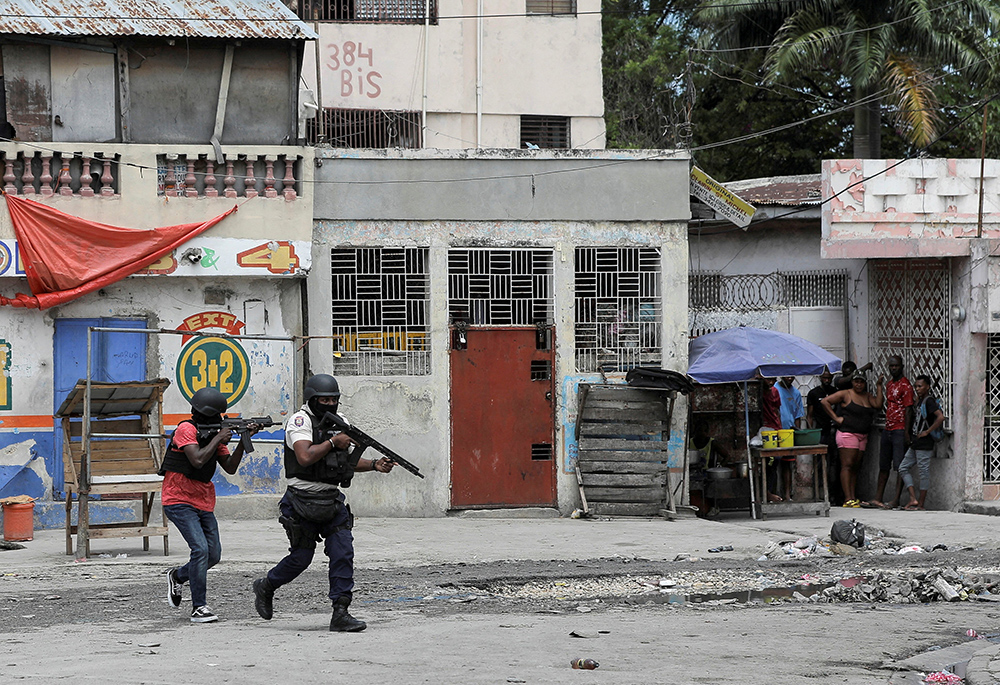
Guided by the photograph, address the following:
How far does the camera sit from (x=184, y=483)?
327 inches

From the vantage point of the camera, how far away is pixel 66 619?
8.42m

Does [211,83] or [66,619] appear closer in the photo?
[66,619]

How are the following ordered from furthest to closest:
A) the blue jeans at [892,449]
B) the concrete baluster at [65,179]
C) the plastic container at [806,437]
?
1. the blue jeans at [892,449]
2. the plastic container at [806,437]
3. the concrete baluster at [65,179]

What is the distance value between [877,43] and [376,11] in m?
10.4

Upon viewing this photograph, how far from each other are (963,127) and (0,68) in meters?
19.6

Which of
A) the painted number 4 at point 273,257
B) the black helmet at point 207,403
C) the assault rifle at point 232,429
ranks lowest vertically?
the assault rifle at point 232,429

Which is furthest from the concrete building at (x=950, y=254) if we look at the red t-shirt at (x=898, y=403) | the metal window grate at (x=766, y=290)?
the metal window grate at (x=766, y=290)

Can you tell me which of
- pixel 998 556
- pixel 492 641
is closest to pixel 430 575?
pixel 492 641

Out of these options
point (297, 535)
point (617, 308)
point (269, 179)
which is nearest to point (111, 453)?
point (269, 179)

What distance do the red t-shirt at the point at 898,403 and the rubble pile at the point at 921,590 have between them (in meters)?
5.94

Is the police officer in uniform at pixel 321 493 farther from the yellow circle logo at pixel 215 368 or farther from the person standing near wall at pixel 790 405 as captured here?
the person standing near wall at pixel 790 405

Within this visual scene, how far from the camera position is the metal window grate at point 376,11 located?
2011 cm

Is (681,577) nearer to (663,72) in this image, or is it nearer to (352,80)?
(352,80)

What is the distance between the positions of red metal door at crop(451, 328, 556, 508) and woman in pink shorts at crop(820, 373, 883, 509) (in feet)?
13.1
